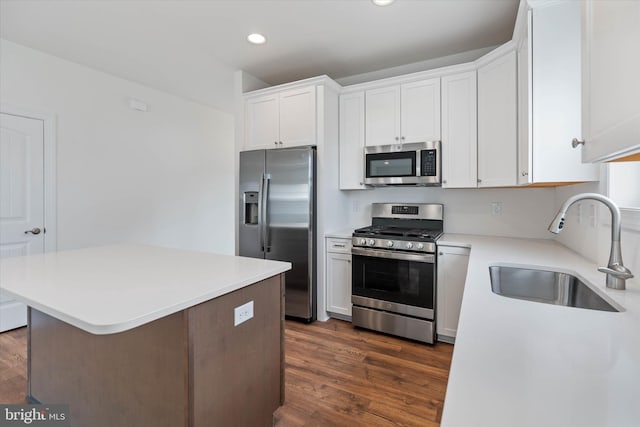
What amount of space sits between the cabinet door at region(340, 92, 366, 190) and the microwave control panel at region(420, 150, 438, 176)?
0.61m

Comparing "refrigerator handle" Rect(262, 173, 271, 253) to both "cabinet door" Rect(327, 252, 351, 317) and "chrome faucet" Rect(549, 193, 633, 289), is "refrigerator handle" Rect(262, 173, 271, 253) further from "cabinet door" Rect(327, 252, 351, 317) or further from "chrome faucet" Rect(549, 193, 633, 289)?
"chrome faucet" Rect(549, 193, 633, 289)

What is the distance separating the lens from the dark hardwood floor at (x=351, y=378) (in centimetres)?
179

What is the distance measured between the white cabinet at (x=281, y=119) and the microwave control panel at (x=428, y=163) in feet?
3.48

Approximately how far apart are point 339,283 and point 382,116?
1.72 meters

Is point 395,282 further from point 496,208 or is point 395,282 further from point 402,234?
point 496,208

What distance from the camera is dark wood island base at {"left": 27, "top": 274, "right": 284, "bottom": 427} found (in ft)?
3.94

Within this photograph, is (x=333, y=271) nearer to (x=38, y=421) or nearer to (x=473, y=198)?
(x=473, y=198)

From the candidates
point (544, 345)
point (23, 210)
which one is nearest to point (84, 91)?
point (23, 210)

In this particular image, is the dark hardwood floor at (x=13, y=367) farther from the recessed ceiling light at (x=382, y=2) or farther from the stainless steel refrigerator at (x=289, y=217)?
the recessed ceiling light at (x=382, y=2)

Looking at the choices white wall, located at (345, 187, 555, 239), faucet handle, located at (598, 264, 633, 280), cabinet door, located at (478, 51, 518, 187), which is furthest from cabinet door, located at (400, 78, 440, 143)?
faucet handle, located at (598, 264, 633, 280)

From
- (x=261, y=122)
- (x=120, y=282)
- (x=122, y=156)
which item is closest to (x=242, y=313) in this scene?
(x=120, y=282)

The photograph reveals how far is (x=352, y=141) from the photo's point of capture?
10.7 feet

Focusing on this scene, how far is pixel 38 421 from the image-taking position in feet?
5.09

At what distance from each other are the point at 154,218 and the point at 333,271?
8.39 ft
